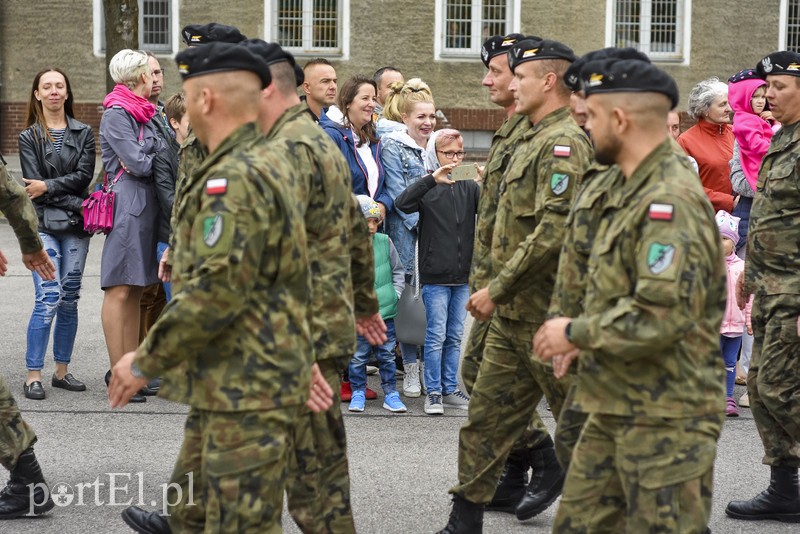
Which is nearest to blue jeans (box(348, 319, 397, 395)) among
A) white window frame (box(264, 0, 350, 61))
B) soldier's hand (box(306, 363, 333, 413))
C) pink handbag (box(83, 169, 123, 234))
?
pink handbag (box(83, 169, 123, 234))

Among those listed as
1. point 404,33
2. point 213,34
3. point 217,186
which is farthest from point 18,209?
point 404,33

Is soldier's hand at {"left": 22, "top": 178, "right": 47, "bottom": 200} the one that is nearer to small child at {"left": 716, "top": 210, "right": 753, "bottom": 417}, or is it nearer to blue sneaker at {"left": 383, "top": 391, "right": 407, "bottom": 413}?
blue sneaker at {"left": 383, "top": 391, "right": 407, "bottom": 413}

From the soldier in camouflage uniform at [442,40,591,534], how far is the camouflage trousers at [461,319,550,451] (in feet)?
0.80

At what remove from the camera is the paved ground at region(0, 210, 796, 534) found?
5793mm

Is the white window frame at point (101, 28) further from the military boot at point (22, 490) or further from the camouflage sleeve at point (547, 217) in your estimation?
the camouflage sleeve at point (547, 217)

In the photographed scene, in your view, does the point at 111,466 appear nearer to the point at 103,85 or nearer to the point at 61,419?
the point at 61,419

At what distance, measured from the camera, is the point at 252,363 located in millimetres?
Answer: 3857

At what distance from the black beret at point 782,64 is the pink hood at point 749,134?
2106 millimetres

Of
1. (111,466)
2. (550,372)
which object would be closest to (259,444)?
(550,372)

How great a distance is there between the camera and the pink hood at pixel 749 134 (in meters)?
8.25

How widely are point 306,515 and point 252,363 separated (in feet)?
3.57

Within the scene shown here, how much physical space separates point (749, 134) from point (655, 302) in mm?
4927

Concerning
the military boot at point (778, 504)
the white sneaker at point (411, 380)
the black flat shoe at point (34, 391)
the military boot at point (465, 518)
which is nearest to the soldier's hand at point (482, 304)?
the military boot at point (465, 518)

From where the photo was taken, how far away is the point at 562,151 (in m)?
5.26
